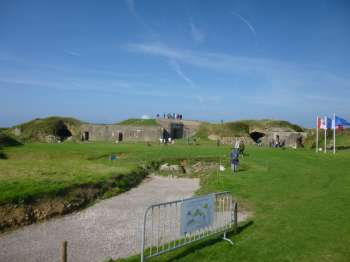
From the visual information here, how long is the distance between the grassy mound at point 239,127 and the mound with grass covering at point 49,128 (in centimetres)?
1985

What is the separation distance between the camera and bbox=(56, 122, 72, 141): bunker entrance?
61.7m

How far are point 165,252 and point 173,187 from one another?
13128 millimetres

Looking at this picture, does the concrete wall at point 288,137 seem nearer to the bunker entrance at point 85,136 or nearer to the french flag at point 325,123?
A: the french flag at point 325,123

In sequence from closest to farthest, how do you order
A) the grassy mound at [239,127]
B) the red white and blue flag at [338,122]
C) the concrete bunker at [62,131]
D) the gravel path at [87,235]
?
the gravel path at [87,235] < the red white and blue flag at [338,122] < the grassy mound at [239,127] < the concrete bunker at [62,131]

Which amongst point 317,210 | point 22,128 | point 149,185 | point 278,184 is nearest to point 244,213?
point 317,210

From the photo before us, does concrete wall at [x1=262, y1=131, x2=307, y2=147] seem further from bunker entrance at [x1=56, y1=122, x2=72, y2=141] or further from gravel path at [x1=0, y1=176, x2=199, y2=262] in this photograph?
gravel path at [x1=0, y1=176, x2=199, y2=262]

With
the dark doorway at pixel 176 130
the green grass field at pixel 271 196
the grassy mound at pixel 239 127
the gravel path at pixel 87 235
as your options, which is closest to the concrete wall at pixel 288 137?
the grassy mound at pixel 239 127

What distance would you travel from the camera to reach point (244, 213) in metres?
13.1

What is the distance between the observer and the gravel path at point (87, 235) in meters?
9.95

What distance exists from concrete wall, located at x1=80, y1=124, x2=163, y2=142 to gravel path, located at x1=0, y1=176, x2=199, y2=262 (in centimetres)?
3461

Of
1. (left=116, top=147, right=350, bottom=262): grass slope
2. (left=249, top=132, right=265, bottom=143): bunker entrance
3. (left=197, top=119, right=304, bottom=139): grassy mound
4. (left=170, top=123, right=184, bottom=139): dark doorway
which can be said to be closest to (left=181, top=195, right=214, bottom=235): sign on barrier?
(left=116, top=147, right=350, bottom=262): grass slope

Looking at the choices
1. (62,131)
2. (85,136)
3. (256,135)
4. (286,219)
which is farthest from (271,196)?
(62,131)

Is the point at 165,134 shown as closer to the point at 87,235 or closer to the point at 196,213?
the point at 87,235

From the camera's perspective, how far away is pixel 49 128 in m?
60.3
